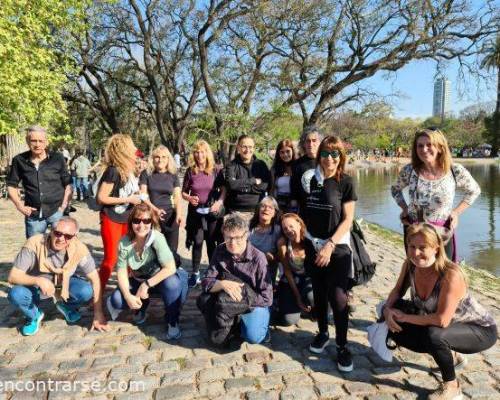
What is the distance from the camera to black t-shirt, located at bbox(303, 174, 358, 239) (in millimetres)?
3293

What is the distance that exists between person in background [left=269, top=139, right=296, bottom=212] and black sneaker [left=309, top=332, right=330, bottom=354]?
5.74 ft

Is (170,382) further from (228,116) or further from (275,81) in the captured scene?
(275,81)

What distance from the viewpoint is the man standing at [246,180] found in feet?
15.8

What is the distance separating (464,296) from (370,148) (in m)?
75.4

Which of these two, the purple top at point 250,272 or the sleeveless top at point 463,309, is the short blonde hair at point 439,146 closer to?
the sleeveless top at point 463,309

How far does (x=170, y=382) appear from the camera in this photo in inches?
123

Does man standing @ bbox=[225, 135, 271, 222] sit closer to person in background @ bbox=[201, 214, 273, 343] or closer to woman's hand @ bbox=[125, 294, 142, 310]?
person in background @ bbox=[201, 214, 273, 343]

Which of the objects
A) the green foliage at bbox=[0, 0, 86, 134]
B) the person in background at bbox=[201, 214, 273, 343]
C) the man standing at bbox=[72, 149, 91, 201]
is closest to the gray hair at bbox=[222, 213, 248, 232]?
the person in background at bbox=[201, 214, 273, 343]

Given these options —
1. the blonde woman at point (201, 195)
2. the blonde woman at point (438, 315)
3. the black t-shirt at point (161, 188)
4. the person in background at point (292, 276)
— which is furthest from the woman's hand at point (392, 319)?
the black t-shirt at point (161, 188)

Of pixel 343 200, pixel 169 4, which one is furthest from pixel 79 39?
pixel 343 200

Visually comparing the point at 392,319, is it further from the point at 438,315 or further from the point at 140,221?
the point at 140,221

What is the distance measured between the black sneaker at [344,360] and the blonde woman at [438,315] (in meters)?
0.40

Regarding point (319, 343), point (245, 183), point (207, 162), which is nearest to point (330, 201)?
point (319, 343)

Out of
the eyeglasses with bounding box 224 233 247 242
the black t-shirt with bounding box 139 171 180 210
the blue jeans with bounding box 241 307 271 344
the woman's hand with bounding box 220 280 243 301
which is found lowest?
the blue jeans with bounding box 241 307 271 344
